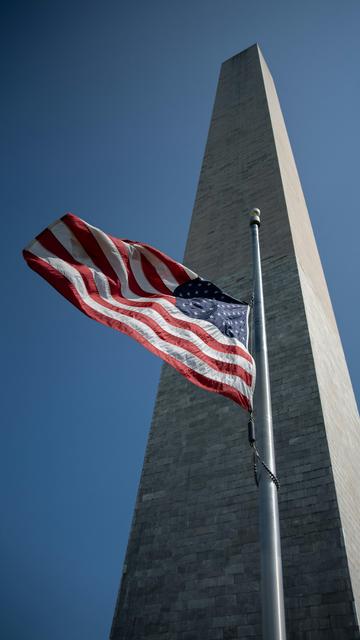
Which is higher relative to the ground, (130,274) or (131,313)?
(130,274)

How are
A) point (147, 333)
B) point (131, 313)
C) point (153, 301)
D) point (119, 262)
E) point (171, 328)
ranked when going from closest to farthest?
point (147, 333)
point (171, 328)
point (131, 313)
point (153, 301)
point (119, 262)

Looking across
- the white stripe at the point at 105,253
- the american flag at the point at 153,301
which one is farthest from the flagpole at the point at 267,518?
the white stripe at the point at 105,253

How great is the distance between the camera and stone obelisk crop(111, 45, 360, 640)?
829 cm

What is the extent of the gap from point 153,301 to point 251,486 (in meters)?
4.66

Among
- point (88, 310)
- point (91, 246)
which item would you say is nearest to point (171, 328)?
point (88, 310)

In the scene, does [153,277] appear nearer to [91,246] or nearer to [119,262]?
[119,262]

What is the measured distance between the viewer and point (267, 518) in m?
4.86

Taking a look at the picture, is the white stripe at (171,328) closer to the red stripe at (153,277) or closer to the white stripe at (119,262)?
the white stripe at (119,262)

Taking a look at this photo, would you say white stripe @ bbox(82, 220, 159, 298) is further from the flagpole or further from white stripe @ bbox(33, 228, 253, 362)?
the flagpole

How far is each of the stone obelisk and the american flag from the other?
4.09 metres

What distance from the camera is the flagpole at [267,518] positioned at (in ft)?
14.1

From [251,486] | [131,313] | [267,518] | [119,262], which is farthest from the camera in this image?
[251,486]

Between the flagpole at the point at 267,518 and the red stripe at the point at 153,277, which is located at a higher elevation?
the red stripe at the point at 153,277

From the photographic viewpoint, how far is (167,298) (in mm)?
7141
